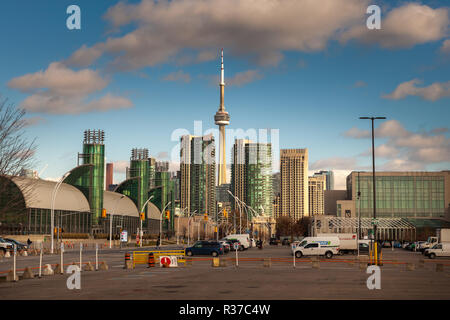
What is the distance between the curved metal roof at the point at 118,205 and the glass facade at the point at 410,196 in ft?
206

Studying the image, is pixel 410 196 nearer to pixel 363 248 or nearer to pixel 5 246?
pixel 363 248

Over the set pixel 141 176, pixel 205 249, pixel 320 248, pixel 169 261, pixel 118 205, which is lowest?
pixel 205 249

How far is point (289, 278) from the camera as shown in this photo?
2658cm

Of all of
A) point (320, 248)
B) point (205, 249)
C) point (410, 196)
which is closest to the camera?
point (320, 248)

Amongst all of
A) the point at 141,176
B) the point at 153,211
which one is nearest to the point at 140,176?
the point at 141,176

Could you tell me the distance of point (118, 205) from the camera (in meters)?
136

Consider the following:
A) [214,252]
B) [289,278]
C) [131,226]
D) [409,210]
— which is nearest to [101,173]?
[131,226]

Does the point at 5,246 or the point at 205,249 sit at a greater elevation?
the point at 205,249

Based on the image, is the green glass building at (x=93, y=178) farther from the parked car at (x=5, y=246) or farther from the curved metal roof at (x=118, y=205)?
the parked car at (x=5, y=246)

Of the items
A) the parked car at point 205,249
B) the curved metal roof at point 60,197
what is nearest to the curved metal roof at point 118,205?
the curved metal roof at point 60,197

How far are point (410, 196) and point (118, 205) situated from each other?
267 ft

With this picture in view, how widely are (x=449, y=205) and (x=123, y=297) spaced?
445 feet

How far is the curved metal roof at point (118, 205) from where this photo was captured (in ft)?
427

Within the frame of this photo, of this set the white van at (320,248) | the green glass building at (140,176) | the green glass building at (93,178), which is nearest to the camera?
the white van at (320,248)
